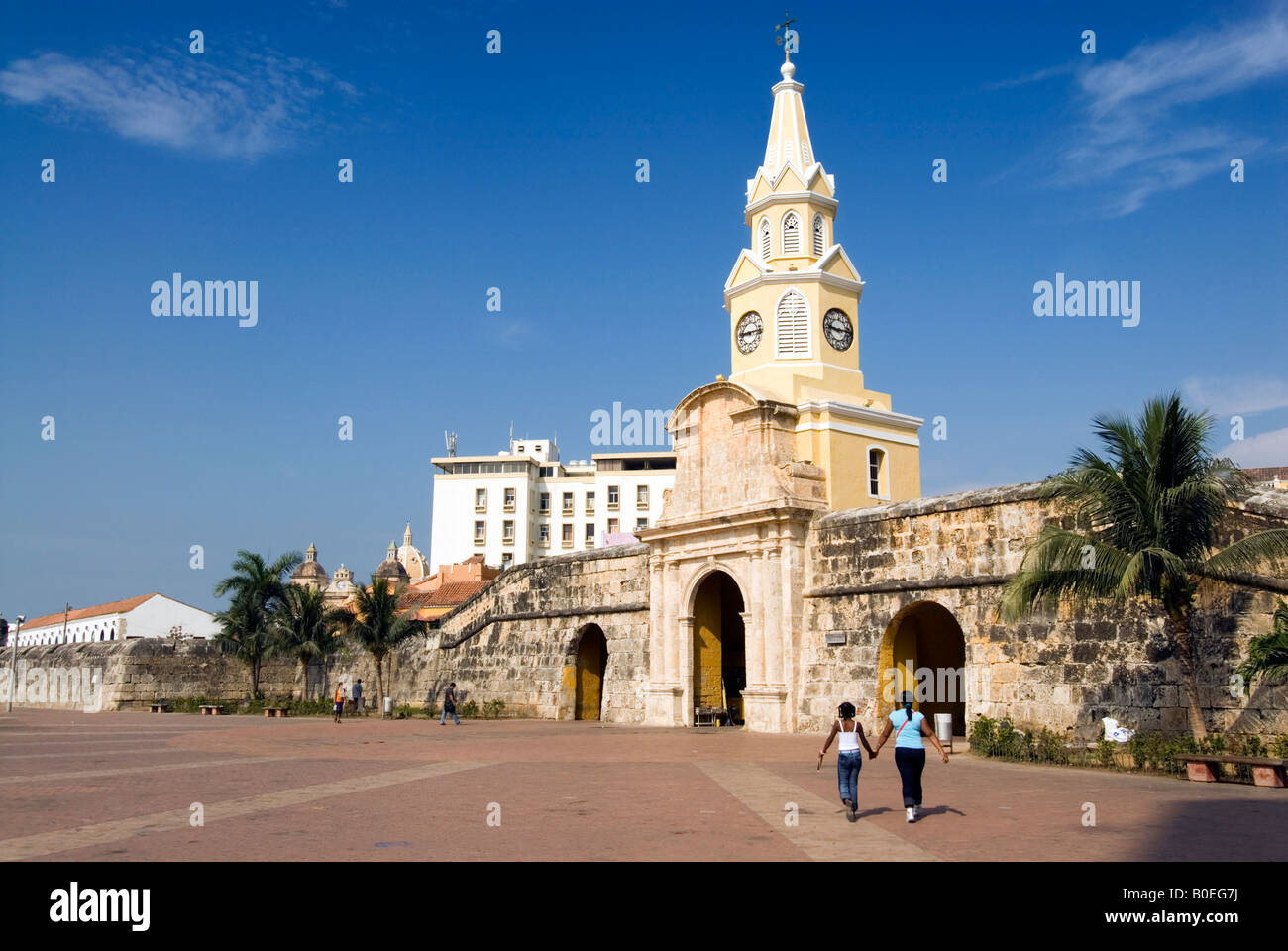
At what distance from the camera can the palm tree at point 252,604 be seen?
124ft

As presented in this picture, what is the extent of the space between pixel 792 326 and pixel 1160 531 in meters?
14.8

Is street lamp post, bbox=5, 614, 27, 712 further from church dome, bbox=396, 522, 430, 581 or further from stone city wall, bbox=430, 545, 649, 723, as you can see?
church dome, bbox=396, 522, 430, 581

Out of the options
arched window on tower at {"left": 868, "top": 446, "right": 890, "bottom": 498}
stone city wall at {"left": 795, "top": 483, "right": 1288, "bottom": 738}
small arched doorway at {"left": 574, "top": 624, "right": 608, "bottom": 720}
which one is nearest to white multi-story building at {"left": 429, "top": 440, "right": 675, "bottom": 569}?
small arched doorway at {"left": 574, "top": 624, "right": 608, "bottom": 720}

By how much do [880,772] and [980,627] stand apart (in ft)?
17.0

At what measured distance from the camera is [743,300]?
97.3 ft

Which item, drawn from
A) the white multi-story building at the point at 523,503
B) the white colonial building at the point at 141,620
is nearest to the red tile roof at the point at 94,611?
the white colonial building at the point at 141,620

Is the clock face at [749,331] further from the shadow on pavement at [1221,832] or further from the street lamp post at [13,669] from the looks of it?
the street lamp post at [13,669]

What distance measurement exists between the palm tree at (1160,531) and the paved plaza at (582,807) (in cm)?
261

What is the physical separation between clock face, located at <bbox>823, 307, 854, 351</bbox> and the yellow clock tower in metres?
0.03

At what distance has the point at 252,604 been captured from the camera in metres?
37.8

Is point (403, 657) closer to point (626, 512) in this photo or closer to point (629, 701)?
point (629, 701)

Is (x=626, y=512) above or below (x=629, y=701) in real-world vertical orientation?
above
